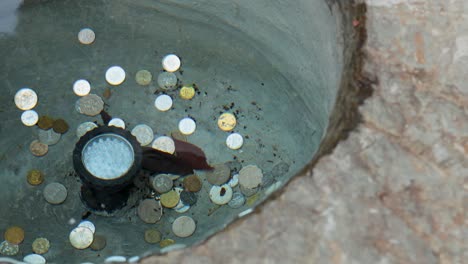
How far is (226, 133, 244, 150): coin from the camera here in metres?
2.33

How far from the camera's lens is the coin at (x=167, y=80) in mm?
2408

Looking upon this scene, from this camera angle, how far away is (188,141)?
2.35 metres

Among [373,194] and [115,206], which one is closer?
[373,194]

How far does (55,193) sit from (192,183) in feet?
1.52

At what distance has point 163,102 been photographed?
2.40 m

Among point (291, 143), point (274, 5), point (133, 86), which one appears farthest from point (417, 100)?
point (133, 86)

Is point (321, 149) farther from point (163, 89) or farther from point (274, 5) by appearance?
point (163, 89)

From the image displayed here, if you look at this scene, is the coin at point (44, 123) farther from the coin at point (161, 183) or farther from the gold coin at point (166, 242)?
the gold coin at point (166, 242)

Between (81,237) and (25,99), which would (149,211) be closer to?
(81,237)

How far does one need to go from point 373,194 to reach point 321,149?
140mm

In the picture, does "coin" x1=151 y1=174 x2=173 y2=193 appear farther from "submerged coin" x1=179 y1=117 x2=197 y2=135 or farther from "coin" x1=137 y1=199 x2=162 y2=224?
"submerged coin" x1=179 y1=117 x2=197 y2=135

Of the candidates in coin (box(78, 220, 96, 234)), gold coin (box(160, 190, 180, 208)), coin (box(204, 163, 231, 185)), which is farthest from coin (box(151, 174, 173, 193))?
coin (box(78, 220, 96, 234))

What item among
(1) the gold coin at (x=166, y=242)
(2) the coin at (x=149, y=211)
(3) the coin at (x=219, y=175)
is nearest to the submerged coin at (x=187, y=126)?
(3) the coin at (x=219, y=175)

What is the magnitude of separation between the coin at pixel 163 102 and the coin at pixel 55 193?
44 cm
